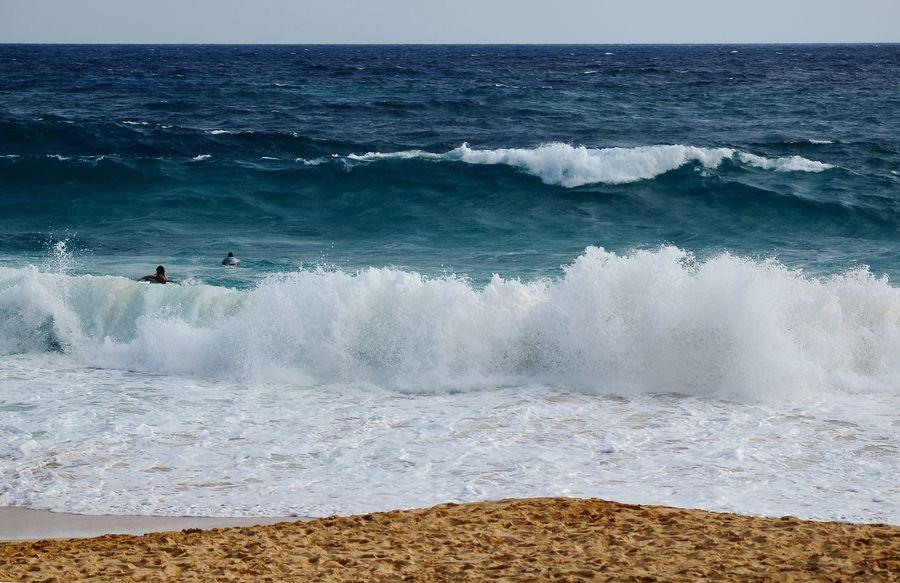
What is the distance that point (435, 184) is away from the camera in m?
23.7

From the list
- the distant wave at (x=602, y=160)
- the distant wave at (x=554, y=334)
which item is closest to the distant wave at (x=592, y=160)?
the distant wave at (x=602, y=160)

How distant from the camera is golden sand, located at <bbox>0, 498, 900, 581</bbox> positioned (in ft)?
18.7

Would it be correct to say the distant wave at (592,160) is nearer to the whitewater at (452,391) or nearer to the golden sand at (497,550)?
the whitewater at (452,391)

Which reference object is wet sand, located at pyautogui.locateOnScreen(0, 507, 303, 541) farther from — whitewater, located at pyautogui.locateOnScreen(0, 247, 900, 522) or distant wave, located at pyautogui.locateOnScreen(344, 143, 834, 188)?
distant wave, located at pyautogui.locateOnScreen(344, 143, 834, 188)

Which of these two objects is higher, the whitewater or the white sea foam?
the white sea foam

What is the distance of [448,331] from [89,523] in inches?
218

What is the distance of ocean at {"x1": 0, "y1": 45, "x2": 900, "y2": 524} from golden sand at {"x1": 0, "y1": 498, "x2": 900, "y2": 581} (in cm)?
73

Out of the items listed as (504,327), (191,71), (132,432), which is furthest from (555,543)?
(191,71)

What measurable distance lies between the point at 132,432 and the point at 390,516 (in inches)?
135

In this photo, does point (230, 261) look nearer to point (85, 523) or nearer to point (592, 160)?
point (85, 523)

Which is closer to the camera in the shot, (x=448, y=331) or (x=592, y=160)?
(x=448, y=331)

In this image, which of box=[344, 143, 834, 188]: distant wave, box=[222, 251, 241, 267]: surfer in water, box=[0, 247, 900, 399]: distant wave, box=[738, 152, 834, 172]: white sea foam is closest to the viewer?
box=[0, 247, 900, 399]: distant wave

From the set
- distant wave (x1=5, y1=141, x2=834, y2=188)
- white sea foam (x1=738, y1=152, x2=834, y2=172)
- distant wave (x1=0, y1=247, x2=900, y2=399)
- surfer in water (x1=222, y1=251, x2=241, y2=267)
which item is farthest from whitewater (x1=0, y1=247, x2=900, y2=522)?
white sea foam (x1=738, y1=152, x2=834, y2=172)

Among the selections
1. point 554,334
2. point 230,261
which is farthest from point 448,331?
point 230,261
